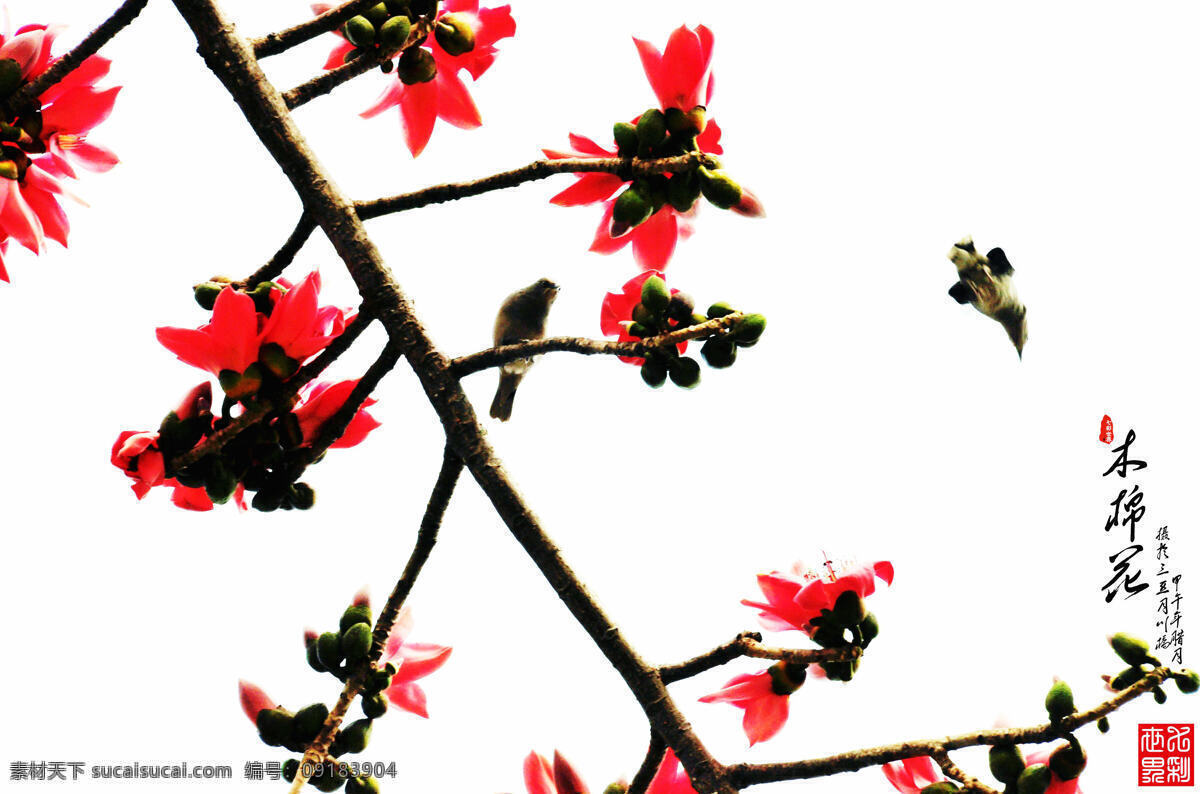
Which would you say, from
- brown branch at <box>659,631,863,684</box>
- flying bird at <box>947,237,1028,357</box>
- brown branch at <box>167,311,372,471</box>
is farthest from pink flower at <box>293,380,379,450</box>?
flying bird at <box>947,237,1028,357</box>

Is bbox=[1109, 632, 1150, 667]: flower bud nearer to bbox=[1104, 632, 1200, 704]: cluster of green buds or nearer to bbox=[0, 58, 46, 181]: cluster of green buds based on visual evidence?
bbox=[1104, 632, 1200, 704]: cluster of green buds

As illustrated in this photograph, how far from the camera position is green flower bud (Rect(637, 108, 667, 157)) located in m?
0.83

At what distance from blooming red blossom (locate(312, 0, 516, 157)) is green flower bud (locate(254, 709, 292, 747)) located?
1.91 feet

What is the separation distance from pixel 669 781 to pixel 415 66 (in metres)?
0.69

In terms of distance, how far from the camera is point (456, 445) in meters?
0.77

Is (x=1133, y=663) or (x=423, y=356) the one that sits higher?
(x=423, y=356)

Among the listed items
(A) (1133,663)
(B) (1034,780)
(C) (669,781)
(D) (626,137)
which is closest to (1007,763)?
(B) (1034,780)

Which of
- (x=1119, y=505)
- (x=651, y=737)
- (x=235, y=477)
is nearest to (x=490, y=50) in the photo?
(x=235, y=477)

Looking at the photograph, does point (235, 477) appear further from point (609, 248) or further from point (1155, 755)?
point (1155, 755)

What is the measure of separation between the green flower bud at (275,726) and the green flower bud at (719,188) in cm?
55

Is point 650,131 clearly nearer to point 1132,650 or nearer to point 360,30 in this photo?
point 360,30

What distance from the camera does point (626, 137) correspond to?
84cm

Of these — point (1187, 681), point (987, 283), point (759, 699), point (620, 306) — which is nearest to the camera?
point (1187, 681)

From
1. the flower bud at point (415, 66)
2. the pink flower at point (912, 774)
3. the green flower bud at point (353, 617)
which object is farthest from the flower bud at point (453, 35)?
the pink flower at point (912, 774)
